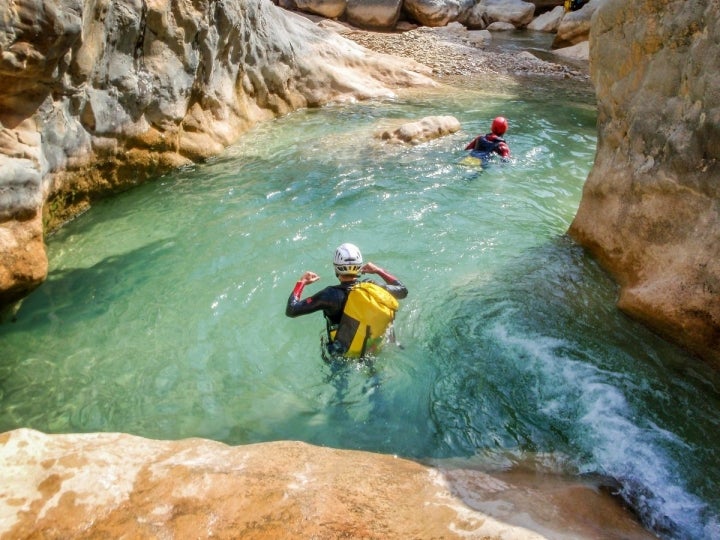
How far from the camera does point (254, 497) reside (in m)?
3.15

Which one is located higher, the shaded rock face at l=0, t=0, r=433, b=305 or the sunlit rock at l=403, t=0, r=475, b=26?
the sunlit rock at l=403, t=0, r=475, b=26

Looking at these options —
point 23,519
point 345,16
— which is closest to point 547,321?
point 23,519

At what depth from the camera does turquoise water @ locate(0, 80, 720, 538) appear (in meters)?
4.52

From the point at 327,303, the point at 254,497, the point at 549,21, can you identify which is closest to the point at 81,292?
the point at 327,303

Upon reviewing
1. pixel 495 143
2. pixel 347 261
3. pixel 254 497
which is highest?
pixel 495 143

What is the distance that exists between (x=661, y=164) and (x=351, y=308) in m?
3.51

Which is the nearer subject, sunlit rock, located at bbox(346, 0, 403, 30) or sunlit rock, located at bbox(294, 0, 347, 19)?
sunlit rock, located at bbox(346, 0, 403, 30)

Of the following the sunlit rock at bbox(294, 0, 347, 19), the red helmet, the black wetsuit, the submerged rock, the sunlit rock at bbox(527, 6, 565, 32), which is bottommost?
the black wetsuit

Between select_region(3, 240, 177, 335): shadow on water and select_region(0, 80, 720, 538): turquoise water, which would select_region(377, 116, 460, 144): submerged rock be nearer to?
select_region(0, 80, 720, 538): turquoise water

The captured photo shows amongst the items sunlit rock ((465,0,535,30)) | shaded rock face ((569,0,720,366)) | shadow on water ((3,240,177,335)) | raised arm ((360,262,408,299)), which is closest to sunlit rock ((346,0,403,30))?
sunlit rock ((465,0,535,30))

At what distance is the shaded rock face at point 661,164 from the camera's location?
15.7 ft

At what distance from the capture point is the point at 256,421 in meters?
4.78

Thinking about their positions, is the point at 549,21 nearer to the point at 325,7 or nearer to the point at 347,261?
the point at 325,7

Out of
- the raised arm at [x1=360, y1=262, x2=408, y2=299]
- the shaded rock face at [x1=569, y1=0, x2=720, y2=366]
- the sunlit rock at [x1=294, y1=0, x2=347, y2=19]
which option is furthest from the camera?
the sunlit rock at [x1=294, y1=0, x2=347, y2=19]
